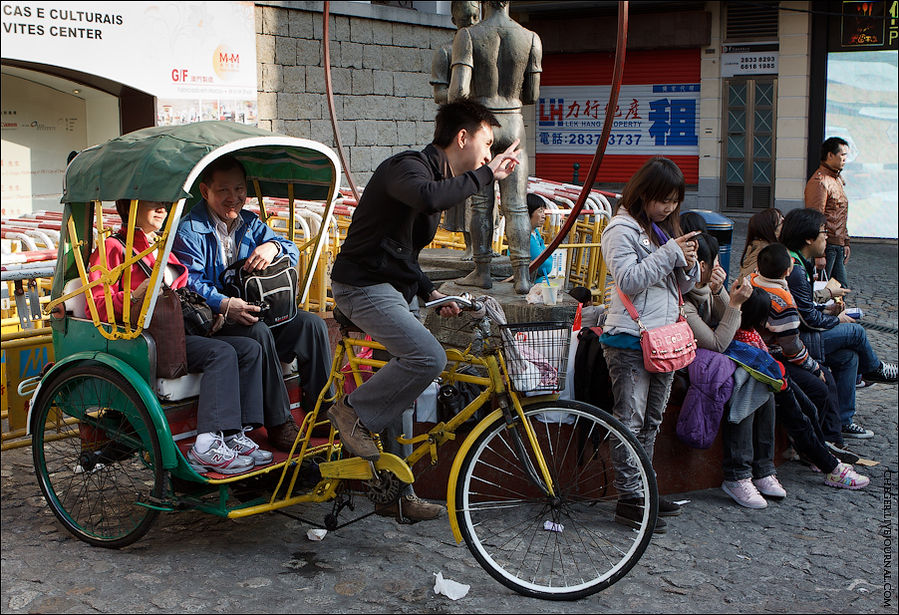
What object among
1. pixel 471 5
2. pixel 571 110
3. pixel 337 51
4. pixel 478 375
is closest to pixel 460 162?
pixel 478 375

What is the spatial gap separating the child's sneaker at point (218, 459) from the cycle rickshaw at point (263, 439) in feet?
0.16

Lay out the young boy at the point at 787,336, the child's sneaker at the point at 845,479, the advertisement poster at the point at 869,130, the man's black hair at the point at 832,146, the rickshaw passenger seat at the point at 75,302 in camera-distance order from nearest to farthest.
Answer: the rickshaw passenger seat at the point at 75,302 < the child's sneaker at the point at 845,479 < the young boy at the point at 787,336 < the man's black hair at the point at 832,146 < the advertisement poster at the point at 869,130

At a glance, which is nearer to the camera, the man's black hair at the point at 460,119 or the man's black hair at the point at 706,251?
the man's black hair at the point at 460,119

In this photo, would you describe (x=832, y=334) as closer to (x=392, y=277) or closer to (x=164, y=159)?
(x=392, y=277)

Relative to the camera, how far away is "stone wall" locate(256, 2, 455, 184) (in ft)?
43.2

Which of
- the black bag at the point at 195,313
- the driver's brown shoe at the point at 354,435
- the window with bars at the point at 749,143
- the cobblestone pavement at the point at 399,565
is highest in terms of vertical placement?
the window with bars at the point at 749,143

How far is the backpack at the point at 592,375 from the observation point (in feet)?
15.4

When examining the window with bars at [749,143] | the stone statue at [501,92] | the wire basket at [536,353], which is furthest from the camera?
the window with bars at [749,143]

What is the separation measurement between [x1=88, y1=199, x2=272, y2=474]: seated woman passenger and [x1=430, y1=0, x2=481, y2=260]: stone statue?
2.75 m

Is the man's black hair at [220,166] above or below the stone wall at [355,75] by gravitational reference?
below

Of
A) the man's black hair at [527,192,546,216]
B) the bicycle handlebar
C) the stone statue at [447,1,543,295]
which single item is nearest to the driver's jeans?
the bicycle handlebar

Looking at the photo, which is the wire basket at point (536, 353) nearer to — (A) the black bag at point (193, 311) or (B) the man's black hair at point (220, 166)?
(A) the black bag at point (193, 311)

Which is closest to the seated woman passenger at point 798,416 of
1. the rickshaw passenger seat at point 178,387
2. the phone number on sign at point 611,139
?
the rickshaw passenger seat at point 178,387

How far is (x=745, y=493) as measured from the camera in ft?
15.8
